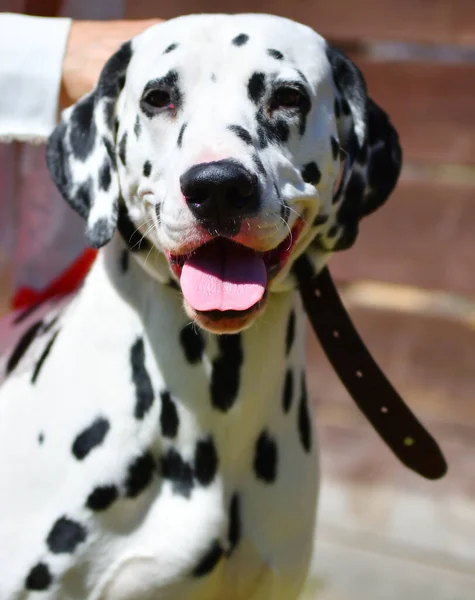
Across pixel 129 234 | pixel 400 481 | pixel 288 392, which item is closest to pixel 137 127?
pixel 129 234

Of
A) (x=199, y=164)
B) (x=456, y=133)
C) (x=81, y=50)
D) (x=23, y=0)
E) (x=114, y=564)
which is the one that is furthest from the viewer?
(x=456, y=133)

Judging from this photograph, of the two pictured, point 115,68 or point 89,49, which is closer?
point 115,68

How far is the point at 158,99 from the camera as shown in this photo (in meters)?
1.41

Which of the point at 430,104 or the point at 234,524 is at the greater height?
the point at 234,524

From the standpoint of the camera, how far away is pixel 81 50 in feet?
5.37

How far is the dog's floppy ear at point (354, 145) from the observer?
1.50 meters

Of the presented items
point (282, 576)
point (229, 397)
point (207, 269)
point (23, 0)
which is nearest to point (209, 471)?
point (229, 397)

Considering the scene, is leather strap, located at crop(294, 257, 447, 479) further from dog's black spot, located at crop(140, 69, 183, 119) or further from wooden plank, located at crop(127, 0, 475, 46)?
wooden plank, located at crop(127, 0, 475, 46)

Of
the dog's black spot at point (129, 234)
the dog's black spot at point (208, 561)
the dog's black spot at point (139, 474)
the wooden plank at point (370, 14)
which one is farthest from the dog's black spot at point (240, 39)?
the wooden plank at point (370, 14)

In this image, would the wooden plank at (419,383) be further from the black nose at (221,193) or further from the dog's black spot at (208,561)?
the black nose at (221,193)

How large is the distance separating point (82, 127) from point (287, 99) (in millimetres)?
339

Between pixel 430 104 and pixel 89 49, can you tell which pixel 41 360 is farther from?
pixel 430 104

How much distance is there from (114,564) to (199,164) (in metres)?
0.63

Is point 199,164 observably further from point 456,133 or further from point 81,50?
point 456,133
